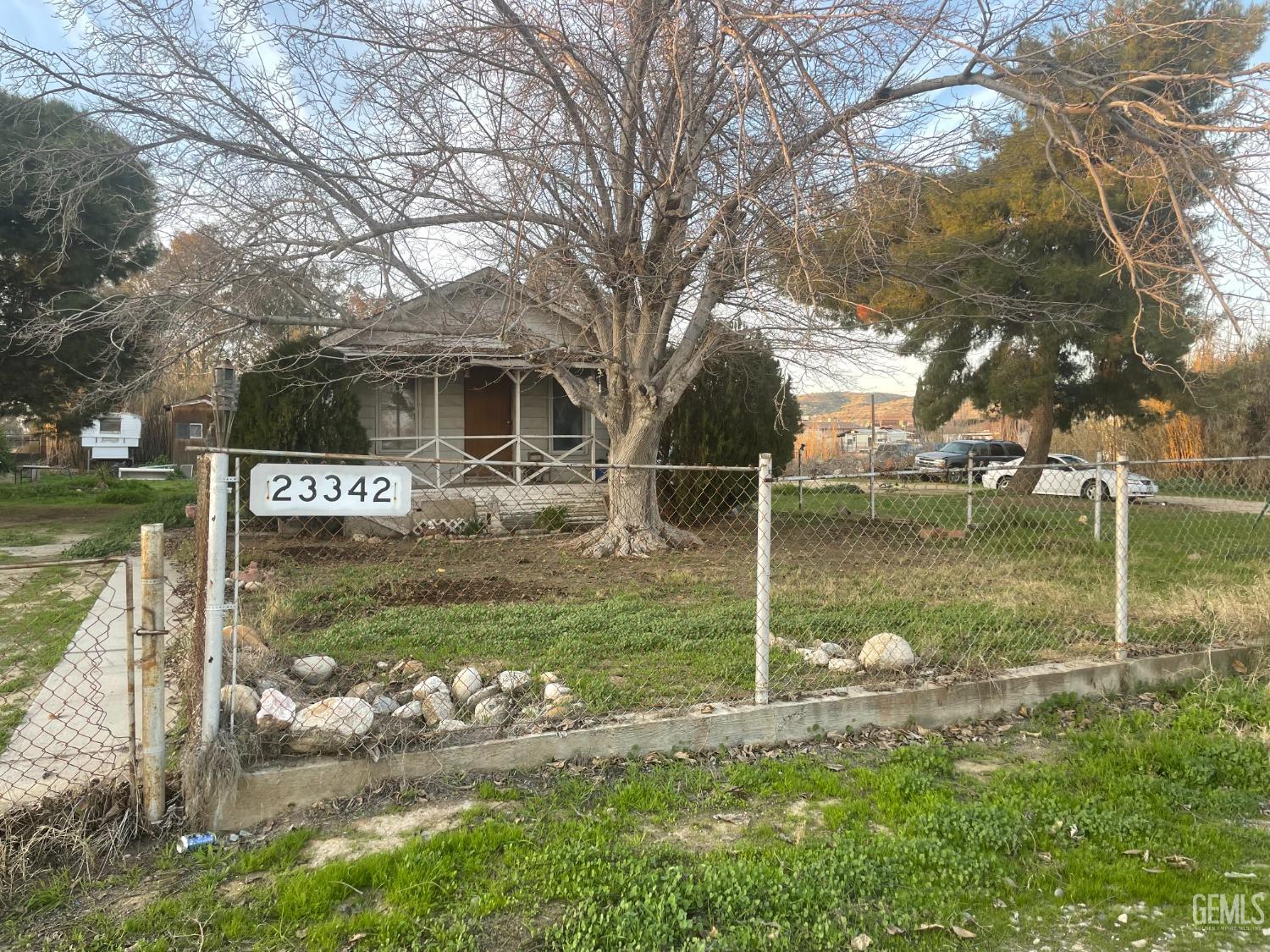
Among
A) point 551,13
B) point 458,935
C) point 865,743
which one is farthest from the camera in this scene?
point 551,13

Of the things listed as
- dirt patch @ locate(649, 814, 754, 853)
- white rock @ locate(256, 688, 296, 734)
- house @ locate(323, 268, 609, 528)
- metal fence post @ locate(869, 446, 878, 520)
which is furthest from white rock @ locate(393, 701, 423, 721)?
house @ locate(323, 268, 609, 528)

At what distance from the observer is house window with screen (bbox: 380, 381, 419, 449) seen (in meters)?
15.3

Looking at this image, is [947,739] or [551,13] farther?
[551,13]

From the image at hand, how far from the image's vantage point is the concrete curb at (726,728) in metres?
3.12

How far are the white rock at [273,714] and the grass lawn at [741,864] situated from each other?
1.37ft

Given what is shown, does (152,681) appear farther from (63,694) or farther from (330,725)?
(63,694)

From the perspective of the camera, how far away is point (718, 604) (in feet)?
22.2

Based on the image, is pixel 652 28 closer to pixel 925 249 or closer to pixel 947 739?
pixel 925 249

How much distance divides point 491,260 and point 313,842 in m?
8.21

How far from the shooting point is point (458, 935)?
7.60 feet

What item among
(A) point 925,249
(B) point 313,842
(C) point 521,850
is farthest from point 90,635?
(A) point 925,249

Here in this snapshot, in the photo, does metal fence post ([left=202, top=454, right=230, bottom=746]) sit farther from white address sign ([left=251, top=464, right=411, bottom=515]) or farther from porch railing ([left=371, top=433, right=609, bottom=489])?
porch railing ([left=371, top=433, right=609, bottom=489])

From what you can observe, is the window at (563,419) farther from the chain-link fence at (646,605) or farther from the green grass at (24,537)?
the green grass at (24,537)

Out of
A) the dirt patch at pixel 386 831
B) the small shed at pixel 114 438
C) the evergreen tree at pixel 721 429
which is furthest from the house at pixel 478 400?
the small shed at pixel 114 438
